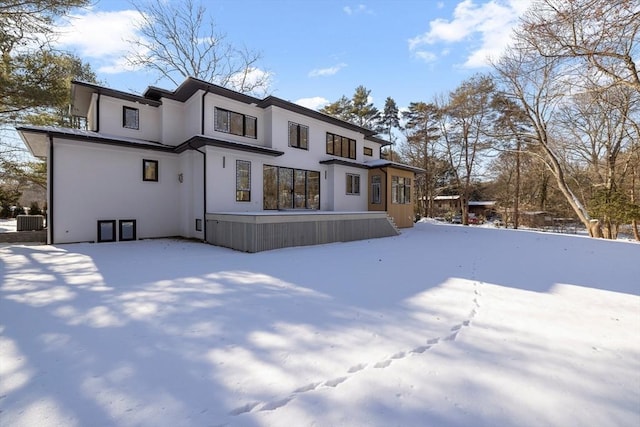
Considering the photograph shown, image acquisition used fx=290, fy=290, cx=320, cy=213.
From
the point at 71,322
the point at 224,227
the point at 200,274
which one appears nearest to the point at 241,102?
the point at 224,227

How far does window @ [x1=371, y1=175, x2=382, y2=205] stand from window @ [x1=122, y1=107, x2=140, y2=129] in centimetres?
1062

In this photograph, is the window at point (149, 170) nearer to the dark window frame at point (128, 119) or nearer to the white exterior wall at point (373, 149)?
the dark window frame at point (128, 119)

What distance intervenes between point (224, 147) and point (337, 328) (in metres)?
8.21

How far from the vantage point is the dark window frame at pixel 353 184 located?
1438 centimetres

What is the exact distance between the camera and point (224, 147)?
9.65 m

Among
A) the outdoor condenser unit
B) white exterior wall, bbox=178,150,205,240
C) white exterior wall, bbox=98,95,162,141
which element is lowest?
the outdoor condenser unit

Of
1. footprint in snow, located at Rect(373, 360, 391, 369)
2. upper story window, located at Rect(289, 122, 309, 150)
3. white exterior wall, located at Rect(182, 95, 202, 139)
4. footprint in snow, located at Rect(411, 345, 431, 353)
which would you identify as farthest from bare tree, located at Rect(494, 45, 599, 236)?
footprint in snow, located at Rect(373, 360, 391, 369)

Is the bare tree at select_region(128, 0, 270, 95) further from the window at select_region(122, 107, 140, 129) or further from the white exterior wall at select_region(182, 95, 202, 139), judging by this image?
the white exterior wall at select_region(182, 95, 202, 139)

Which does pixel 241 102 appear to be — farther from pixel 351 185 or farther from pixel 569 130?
pixel 569 130

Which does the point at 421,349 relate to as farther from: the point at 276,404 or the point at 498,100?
the point at 498,100

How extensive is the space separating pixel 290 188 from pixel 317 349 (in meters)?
10.2

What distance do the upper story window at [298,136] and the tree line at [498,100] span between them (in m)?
7.85

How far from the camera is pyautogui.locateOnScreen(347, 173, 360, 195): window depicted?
47.5ft

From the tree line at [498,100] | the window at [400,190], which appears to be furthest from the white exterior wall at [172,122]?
the window at [400,190]
